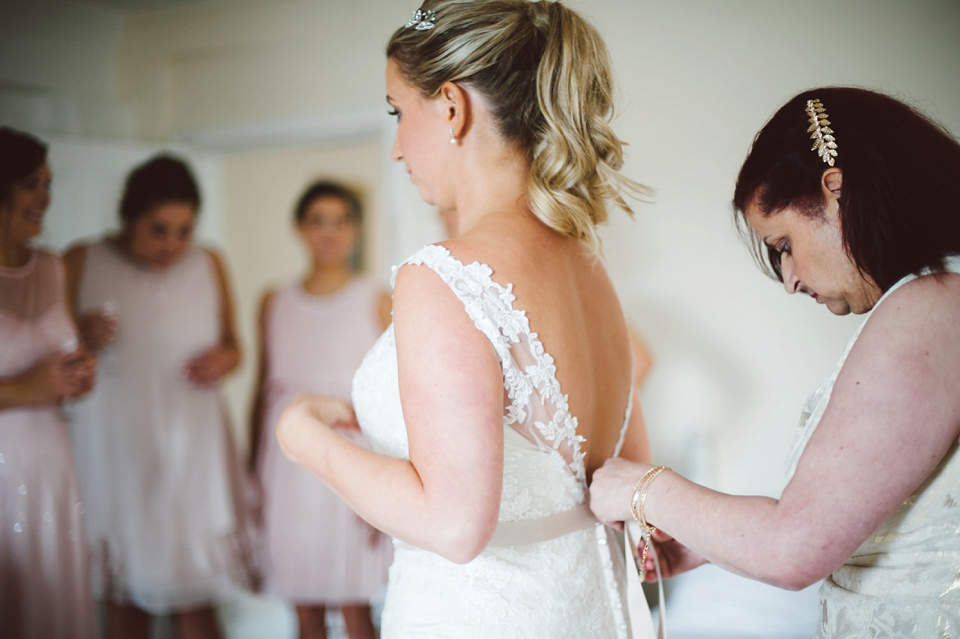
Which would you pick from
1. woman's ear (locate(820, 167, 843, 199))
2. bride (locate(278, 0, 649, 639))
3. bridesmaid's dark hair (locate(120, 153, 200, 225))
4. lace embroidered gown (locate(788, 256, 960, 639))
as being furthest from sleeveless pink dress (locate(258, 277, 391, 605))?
woman's ear (locate(820, 167, 843, 199))

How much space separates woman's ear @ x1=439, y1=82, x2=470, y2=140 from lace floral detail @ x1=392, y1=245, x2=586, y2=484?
20cm

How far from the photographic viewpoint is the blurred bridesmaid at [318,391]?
2.30m

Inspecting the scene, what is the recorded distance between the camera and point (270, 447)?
7.52ft

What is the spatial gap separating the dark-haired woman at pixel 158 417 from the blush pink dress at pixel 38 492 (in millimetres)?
123

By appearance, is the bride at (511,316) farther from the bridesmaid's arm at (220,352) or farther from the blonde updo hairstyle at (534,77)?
the bridesmaid's arm at (220,352)

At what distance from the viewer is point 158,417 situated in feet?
6.52

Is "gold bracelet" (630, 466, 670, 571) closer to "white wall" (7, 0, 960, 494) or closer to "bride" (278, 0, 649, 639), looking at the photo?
"bride" (278, 0, 649, 639)

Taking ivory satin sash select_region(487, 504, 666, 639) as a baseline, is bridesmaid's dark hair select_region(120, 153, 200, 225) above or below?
above

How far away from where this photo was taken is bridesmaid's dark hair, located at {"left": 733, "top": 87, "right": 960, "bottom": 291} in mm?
771

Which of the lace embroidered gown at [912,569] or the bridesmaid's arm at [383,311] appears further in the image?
the bridesmaid's arm at [383,311]

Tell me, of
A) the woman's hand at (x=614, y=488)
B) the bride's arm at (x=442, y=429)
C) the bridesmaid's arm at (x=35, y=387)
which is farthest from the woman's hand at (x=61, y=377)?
the woman's hand at (x=614, y=488)

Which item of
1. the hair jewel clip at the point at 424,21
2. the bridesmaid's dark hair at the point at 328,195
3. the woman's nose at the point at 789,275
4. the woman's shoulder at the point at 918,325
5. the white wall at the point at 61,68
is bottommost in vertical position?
the woman's shoulder at the point at 918,325

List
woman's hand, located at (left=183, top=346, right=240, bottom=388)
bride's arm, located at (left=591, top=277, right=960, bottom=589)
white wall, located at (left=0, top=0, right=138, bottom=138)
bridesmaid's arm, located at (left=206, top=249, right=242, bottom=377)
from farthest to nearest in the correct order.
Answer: bridesmaid's arm, located at (left=206, top=249, right=242, bottom=377), woman's hand, located at (left=183, top=346, right=240, bottom=388), white wall, located at (left=0, top=0, right=138, bottom=138), bride's arm, located at (left=591, top=277, right=960, bottom=589)

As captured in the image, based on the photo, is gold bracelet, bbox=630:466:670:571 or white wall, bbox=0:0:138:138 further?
white wall, bbox=0:0:138:138
